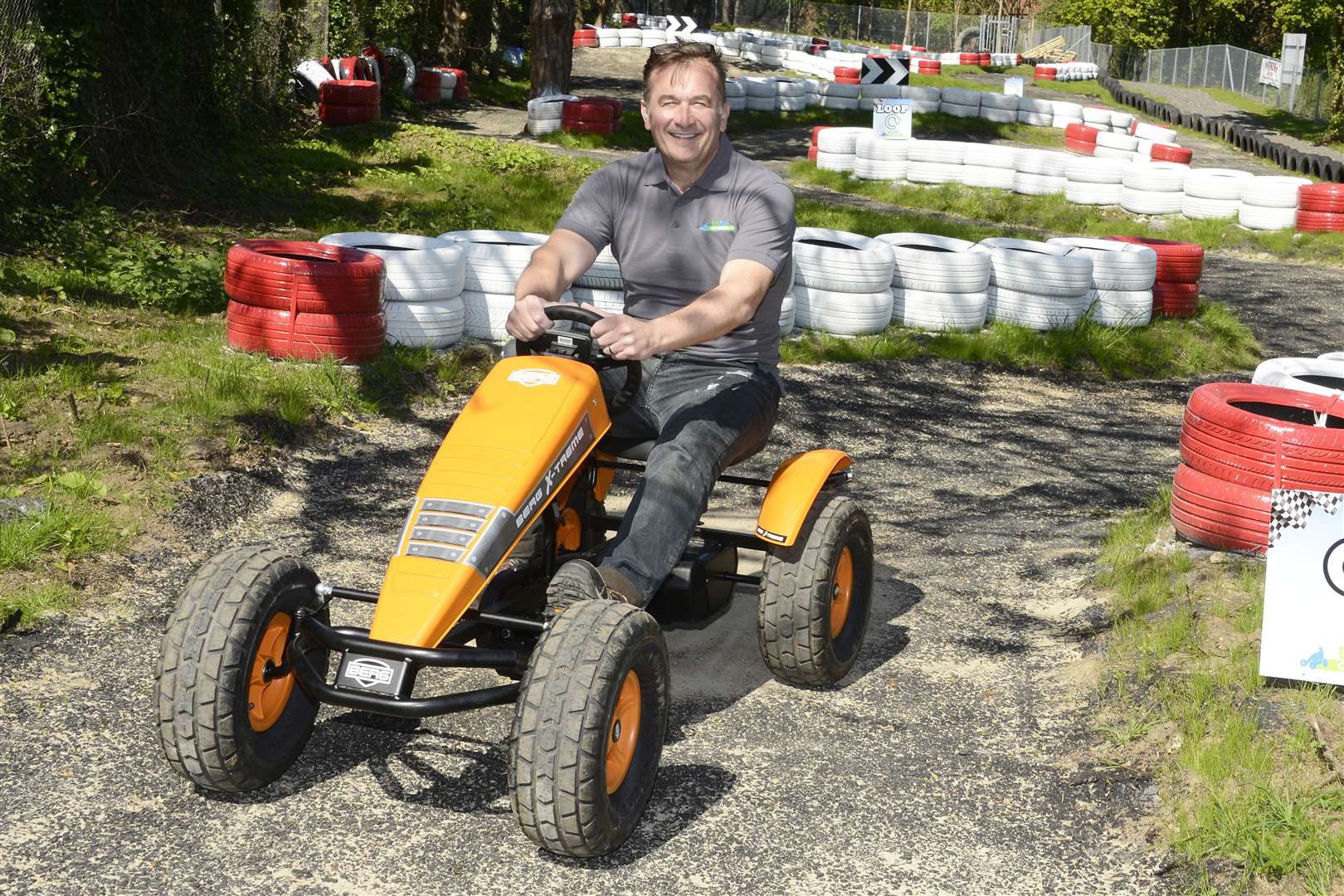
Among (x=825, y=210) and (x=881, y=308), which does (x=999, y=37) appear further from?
(x=881, y=308)

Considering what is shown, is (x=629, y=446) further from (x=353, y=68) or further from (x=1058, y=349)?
(x=353, y=68)

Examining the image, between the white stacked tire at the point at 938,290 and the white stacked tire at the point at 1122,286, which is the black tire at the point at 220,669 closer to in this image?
the white stacked tire at the point at 938,290

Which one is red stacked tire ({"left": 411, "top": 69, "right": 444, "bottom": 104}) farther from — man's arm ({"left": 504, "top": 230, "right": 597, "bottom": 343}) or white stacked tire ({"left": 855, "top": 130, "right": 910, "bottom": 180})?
man's arm ({"left": 504, "top": 230, "right": 597, "bottom": 343})

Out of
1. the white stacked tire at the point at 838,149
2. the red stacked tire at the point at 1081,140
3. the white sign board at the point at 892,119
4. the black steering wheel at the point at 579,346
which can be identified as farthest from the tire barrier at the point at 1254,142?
the black steering wheel at the point at 579,346

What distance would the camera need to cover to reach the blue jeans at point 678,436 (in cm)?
388

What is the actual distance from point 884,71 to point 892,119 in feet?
8.55

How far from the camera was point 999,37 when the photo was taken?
72.8 metres

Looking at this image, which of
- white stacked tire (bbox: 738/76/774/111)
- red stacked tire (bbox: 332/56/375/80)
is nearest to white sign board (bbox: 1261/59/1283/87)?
white stacked tire (bbox: 738/76/774/111)

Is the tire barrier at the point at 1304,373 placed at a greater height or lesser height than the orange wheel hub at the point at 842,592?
greater

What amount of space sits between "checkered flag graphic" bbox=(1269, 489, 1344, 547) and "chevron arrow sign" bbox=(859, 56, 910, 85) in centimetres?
1655

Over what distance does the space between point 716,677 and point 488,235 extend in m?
4.84

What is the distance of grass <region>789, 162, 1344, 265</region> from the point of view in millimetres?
15227

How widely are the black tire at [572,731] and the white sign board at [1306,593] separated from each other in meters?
1.96

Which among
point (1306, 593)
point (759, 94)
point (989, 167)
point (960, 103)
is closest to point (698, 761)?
point (1306, 593)
